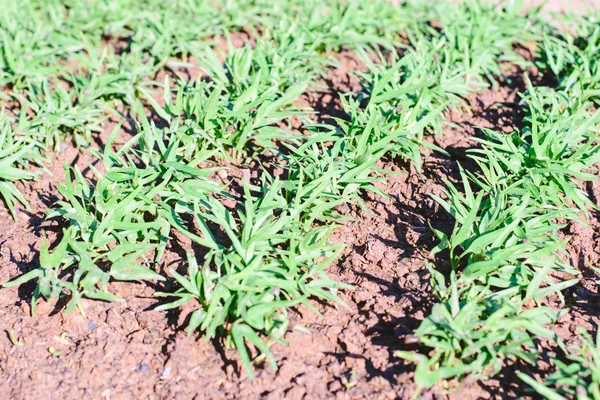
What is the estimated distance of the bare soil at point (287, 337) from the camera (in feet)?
7.33

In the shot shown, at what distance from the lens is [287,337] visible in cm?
236

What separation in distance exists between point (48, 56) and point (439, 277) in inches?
104

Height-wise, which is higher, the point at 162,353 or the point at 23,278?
the point at 23,278

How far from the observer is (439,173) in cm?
313

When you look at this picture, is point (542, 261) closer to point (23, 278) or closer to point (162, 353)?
point (162, 353)

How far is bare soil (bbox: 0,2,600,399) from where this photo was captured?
2.23 m

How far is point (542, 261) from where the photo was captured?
8.20 ft

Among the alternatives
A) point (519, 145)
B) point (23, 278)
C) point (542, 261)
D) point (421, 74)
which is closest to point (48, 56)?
point (23, 278)

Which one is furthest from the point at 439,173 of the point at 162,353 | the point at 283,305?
the point at 162,353

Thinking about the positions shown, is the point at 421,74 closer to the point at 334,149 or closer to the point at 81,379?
the point at 334,149

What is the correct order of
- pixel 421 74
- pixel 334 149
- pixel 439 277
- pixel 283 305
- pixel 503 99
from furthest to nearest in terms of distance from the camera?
1. pixel 503 99
2. pixel 421 74
3. pixel 334 149
4. pixel 439 277
5. pixel 283 305

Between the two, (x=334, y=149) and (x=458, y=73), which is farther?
(x=458, y=73)

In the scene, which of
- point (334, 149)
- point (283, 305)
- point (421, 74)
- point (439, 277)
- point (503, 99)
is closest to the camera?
point (283, 305)

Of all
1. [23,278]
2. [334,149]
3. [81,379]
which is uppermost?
[334,149]
